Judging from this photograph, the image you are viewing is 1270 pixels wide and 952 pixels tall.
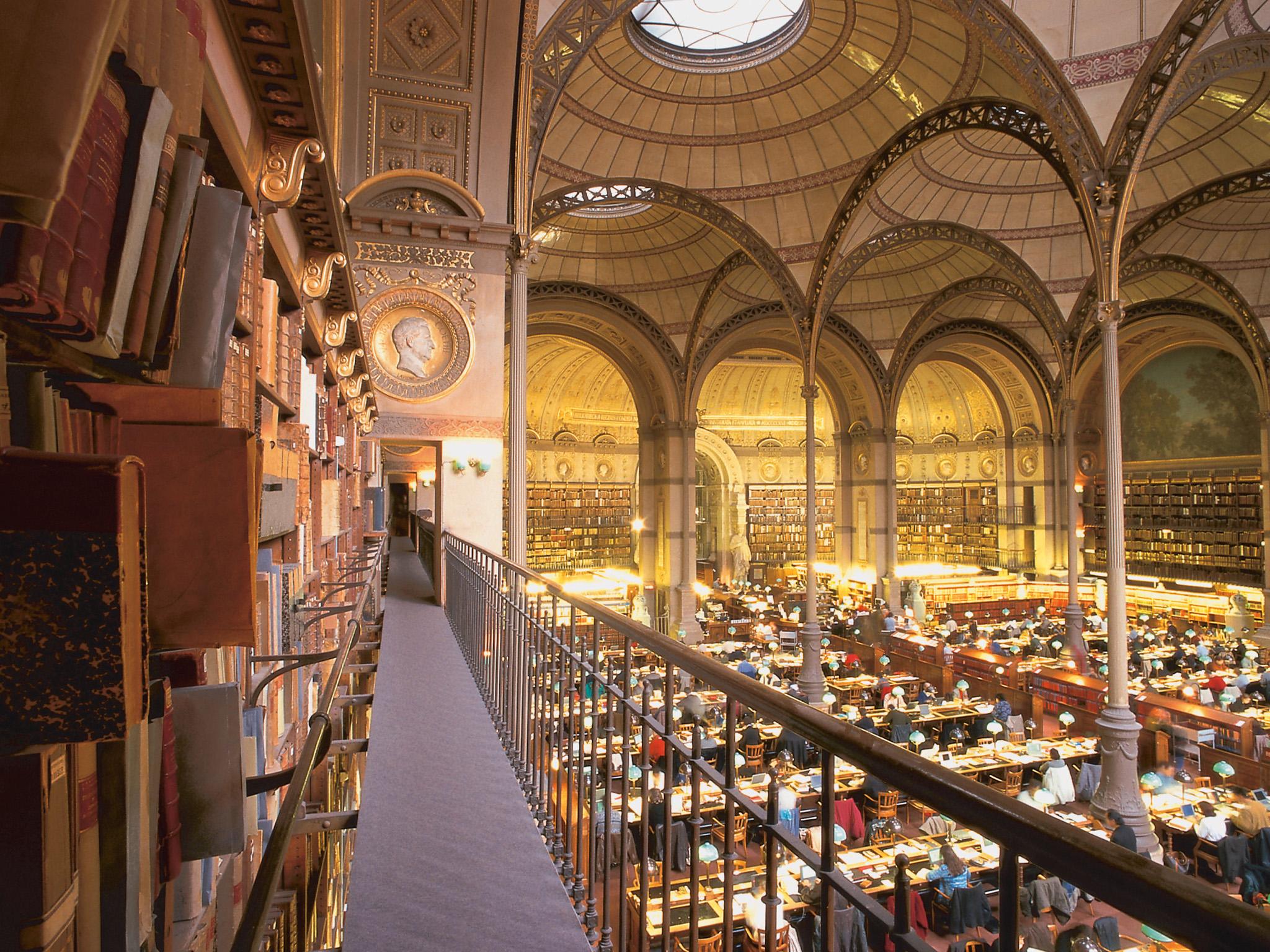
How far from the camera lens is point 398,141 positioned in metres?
9.99

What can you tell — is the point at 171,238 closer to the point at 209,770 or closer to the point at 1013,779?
the point at 209,770

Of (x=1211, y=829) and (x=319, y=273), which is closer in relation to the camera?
(x=319, y=273)

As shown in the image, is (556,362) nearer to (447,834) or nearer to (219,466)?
(447,834)

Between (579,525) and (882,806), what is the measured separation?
18.8m

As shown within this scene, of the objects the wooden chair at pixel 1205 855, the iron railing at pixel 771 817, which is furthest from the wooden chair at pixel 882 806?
the iron railing at pixel 771 817

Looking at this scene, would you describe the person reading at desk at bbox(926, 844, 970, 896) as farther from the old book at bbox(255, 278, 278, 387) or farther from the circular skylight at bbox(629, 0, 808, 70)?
the circular skylight at bbox(629, 0, 808, 70)

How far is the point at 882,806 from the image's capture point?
29.9ft

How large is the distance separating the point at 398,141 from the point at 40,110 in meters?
10.7

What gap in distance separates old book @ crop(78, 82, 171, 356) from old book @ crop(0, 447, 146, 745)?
179 millimetres

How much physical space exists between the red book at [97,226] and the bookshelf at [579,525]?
25.1 m

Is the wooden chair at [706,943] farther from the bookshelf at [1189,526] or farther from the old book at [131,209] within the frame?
the bookshelf at [1189,526]

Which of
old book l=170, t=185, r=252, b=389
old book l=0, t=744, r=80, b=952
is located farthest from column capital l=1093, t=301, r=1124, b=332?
old book l=0, t=744, r=80, b=952

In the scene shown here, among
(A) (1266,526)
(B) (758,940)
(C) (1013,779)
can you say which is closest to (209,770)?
(B) (758,940)

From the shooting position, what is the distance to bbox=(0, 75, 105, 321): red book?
2.00ft
